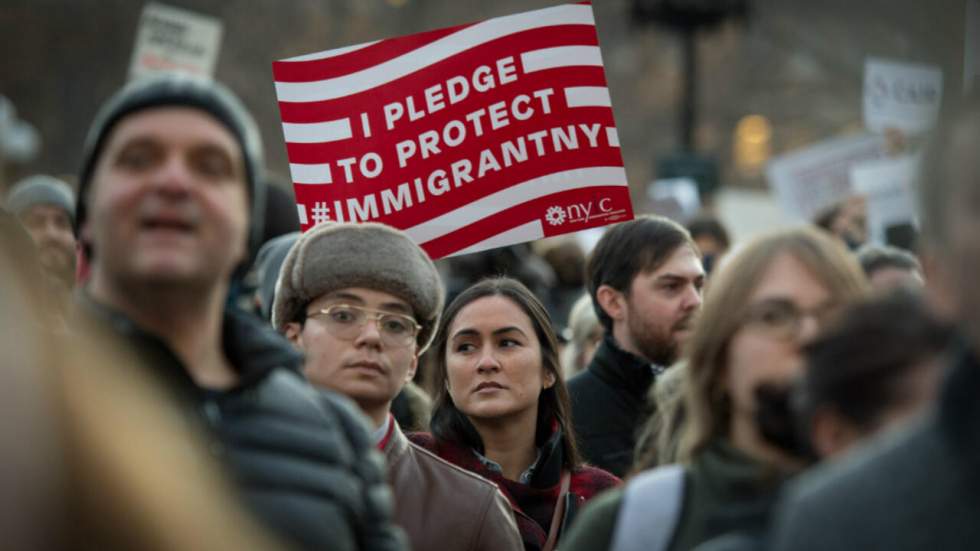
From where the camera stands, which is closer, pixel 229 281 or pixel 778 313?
pixel 229 281

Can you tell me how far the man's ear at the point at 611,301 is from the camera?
6.39 metres

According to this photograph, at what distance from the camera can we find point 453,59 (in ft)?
19.3

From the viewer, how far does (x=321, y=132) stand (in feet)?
19.3

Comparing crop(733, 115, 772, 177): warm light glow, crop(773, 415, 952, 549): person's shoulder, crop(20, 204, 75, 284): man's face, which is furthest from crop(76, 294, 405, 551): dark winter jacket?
crop(733, 115, 772, 177): warm light glow

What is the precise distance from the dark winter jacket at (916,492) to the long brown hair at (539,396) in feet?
10.4

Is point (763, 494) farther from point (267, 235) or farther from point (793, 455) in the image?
point (267, 235)

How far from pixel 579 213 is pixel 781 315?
98.3 inches

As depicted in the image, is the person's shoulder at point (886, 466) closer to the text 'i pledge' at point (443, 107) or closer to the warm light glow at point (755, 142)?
the text 'i pledge' at point (443, 107)

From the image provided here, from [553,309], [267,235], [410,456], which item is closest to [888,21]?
[553,309]

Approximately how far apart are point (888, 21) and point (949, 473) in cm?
4103

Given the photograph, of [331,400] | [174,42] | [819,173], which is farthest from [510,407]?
[819,173]

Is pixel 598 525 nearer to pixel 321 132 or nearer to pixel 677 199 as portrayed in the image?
pixel 321 132

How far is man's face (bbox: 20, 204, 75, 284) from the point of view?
7672 millimetres

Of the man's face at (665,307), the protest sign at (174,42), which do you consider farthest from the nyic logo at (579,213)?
the protest sign at (174,42)
